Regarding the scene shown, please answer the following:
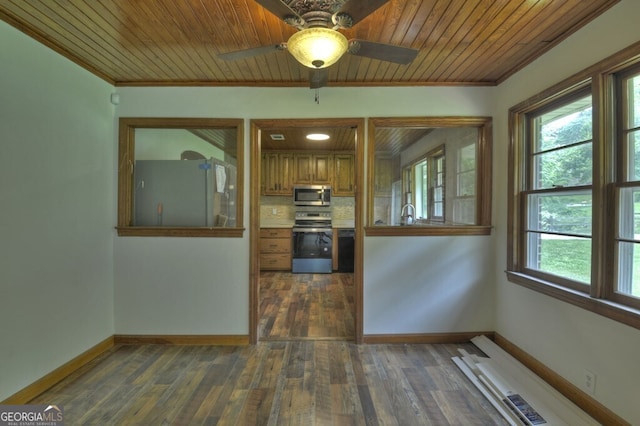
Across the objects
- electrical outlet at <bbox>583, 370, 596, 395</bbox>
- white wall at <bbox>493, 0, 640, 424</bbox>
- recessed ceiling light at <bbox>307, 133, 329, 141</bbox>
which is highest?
recessed ceiling light at <bbox>307, 133, 329, 141</bbox>

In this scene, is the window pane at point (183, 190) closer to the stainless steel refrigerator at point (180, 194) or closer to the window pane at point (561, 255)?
the stainless steel refrigerator at point (180, 194)

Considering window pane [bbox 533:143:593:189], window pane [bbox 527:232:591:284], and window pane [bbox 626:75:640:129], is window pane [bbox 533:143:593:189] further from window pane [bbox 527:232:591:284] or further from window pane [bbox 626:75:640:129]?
window pane [bbox 527:232:591:284]

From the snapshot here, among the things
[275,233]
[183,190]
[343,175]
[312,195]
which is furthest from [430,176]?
[275,233]

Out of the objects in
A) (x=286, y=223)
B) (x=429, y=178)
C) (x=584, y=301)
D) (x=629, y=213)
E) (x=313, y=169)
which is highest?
(x=313, y=169)

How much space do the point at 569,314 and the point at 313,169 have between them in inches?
168

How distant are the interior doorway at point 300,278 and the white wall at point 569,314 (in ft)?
4.02

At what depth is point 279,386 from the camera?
1989 millimetres

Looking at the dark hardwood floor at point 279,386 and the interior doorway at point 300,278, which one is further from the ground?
the interior doorway at point 300,278

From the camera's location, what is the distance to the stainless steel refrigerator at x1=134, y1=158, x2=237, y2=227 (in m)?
2.69

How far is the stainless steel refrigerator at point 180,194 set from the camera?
269cm

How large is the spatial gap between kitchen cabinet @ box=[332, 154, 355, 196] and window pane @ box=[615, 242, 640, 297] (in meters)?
4.03

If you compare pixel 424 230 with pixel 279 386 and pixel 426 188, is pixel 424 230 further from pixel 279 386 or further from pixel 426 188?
pixel 279 386

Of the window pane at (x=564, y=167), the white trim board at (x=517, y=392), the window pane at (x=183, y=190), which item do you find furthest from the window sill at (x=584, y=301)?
the window pane at (x=183, y=190)

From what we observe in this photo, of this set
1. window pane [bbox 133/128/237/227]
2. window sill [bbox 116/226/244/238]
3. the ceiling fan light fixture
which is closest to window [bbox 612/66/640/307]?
the ceiling fan light fixture
